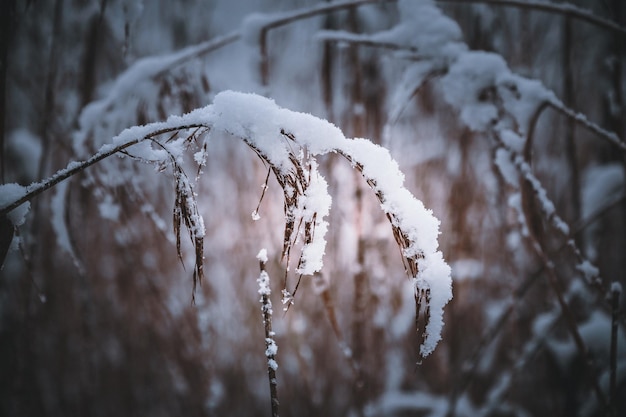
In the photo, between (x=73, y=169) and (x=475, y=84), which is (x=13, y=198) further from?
(x=475, y=84)

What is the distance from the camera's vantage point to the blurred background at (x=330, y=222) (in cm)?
84

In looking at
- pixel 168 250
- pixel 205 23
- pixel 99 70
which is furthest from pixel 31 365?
pixel 205 23

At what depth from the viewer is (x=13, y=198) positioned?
16.3 inches

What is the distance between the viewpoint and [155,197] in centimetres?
158

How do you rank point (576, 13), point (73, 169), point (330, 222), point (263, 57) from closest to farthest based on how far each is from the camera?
point (73, 169)
point (576, 13)
point (263, 57)
point (330, 222)

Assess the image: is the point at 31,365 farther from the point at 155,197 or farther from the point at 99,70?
the point at 99,70

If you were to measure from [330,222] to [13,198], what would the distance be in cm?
81

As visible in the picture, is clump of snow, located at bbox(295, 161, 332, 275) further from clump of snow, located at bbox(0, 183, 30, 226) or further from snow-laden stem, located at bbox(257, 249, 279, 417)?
clump of snow, located at bbox(0, 183, 30, 226)

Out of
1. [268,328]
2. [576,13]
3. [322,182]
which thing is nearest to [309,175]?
[322,182]

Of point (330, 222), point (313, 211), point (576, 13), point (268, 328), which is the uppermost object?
point (576, 13)

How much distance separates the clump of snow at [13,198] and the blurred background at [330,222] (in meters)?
0.31

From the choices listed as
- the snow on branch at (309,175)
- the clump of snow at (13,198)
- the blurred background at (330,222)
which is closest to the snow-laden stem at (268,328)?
the snow on branch at (309,175)

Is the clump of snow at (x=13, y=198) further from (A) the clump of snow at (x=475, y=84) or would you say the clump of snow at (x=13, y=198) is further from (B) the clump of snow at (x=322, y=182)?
(A) the clump of snow at (x=475, y=84)

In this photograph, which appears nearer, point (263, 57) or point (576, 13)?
point (576, 13)
